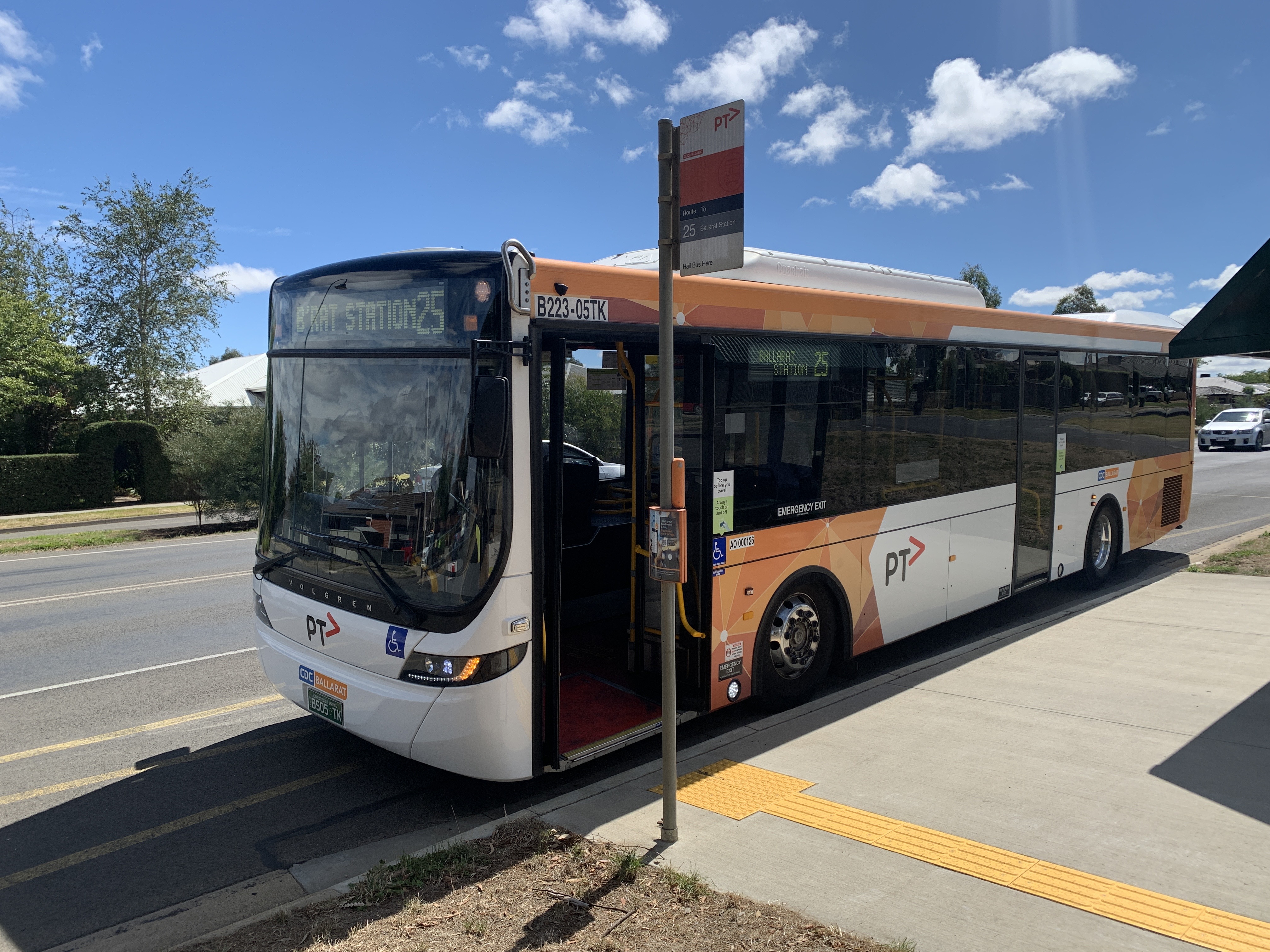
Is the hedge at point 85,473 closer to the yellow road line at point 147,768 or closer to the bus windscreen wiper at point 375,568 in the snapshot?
the yellow road line at point 147,768

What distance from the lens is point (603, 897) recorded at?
3.75m

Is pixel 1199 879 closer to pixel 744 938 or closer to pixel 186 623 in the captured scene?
pixel 744 938

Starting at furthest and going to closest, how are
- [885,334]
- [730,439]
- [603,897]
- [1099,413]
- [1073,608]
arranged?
[1099,413] → [1073,608] → [885,334] → [730,439] → [603,897]

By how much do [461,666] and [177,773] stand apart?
2463 mm

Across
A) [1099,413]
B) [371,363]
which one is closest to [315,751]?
[371,363]

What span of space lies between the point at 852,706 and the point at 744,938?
3.09 metres

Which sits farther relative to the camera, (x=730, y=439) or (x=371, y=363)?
(x=730, y=439)

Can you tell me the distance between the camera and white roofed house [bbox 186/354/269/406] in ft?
157

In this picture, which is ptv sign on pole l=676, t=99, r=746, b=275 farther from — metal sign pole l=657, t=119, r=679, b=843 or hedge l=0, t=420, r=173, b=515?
hedge l=0, t=420, r=173, b=515

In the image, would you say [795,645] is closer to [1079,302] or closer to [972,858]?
[972,858]

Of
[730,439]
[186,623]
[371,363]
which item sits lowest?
[186,623]

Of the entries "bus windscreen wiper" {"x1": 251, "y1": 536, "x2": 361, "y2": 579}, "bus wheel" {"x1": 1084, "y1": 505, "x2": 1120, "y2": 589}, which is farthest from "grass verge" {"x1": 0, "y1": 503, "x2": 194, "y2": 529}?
"bus wheel" {"x1": 1084, "y1": 505, "x2": 1120, "y2": 589}

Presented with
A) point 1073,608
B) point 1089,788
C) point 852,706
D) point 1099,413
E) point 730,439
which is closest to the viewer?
point 1089,788

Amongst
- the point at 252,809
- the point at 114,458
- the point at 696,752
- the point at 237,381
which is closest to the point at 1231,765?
the point at 696,752
